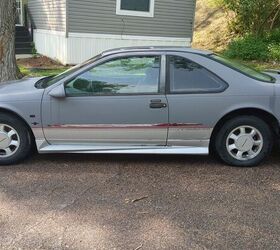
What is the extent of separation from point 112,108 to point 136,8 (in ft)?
33.9

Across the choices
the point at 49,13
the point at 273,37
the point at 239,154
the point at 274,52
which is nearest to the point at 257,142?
the point at 239,154

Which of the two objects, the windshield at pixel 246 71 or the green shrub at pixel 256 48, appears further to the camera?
the green shrub at pixel 256 48

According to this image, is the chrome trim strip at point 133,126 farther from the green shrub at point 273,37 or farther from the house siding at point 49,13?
the green shrub at point 273,37

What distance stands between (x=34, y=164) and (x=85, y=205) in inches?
Result: 56.2

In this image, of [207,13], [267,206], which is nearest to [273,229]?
[267,206]

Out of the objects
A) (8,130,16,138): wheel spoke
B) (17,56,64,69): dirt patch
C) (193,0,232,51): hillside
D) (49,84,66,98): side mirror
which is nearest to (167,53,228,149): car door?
(49,84,66,98): side mirror

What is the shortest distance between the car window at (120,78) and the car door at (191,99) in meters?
0.21

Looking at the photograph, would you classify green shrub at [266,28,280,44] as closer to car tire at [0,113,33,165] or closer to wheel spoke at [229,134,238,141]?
wheel spoke at [229,134,238,141]

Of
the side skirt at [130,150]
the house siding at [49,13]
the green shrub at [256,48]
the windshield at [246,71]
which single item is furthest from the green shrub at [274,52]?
the side skirt at [130,150]

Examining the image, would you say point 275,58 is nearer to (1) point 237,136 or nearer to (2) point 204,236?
(1) point 237,136

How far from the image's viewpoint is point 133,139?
5375 millimetres

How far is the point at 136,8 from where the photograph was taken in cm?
1496

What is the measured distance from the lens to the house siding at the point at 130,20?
46.3ft

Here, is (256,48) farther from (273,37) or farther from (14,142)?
(14,142)
